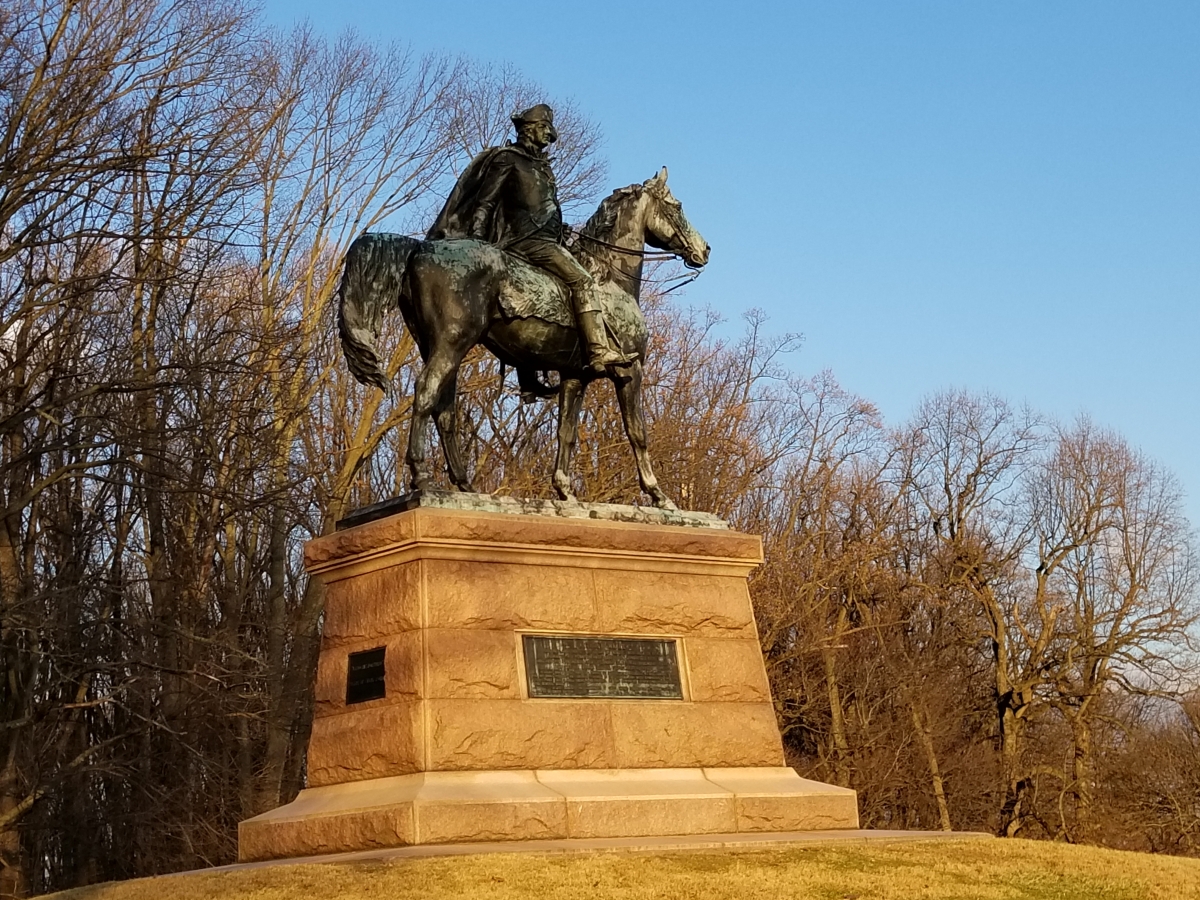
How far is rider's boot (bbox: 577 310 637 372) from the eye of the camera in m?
12.1

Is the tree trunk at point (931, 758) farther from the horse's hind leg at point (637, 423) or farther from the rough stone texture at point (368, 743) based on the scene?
the rough stone texture at point (368, 743)

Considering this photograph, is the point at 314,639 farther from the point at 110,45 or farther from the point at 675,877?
the point at 675,877

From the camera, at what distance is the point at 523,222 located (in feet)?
40.8

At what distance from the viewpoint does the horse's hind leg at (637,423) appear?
12.7m

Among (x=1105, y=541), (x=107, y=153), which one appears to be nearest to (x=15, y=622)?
Answer: (x=107, y=153)

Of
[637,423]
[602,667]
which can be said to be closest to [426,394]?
[637,423]

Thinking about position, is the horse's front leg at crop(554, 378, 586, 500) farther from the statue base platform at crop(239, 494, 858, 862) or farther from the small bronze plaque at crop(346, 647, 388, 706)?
the small bronze plaque at crop(346, 647, 388, 706)

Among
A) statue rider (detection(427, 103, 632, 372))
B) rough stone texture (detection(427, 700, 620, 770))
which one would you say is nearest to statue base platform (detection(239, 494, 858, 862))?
rough stone texture (detection(427, 700, 620, 770))

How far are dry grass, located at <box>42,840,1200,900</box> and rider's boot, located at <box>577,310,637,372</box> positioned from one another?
13.3 ft

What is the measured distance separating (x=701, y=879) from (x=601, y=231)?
5917 millimetres

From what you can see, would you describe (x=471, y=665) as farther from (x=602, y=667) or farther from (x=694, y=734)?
(x=694, y=734)

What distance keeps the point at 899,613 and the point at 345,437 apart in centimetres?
1415

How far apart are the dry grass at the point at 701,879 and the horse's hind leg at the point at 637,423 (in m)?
3.69

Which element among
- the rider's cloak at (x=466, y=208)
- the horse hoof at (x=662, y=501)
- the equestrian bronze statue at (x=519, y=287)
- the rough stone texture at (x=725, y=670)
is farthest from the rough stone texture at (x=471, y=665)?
the rider's cloak at (x=466, y=208)
